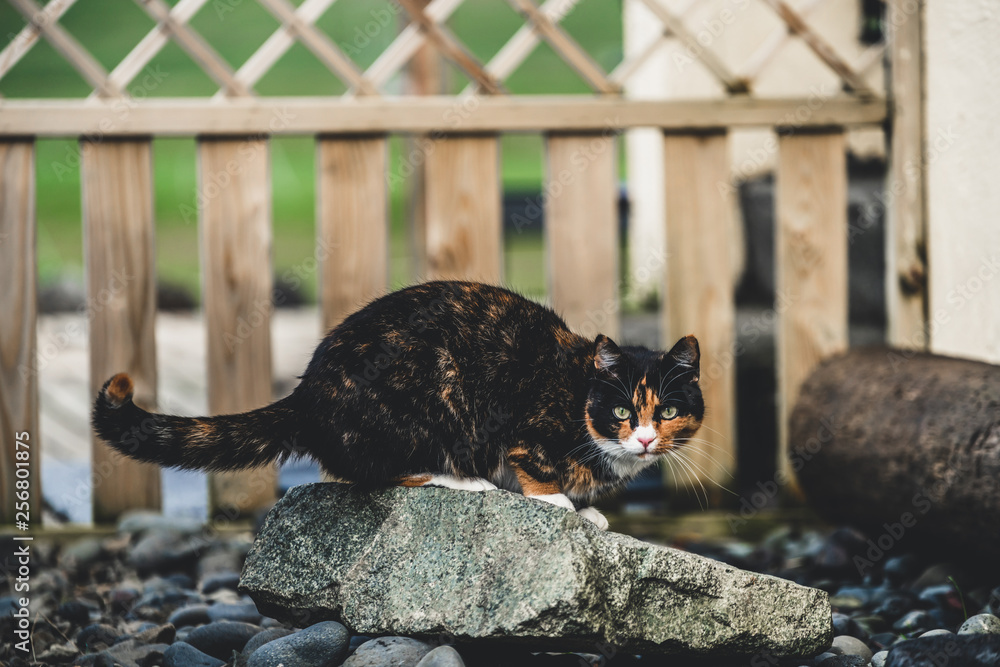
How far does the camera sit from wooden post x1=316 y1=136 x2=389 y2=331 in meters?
3.62

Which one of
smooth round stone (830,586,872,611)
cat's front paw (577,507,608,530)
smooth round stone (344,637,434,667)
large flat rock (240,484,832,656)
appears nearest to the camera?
large flat rock (240,484,832,656)

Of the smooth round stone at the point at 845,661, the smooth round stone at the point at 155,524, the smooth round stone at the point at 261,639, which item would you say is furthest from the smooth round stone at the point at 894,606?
the smooth round stone at the point at 155,524

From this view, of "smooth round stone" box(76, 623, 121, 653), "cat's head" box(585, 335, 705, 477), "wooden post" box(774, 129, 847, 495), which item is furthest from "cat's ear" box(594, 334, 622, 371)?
"wooden post" box(774, 129, 847, 495)

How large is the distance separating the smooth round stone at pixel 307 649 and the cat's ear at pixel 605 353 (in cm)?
95

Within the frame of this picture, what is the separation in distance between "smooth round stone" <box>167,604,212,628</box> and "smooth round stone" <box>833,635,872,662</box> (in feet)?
6.05

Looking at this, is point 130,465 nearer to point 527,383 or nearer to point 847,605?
point 527,383

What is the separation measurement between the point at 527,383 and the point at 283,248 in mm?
7530

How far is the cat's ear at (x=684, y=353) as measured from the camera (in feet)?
7.54

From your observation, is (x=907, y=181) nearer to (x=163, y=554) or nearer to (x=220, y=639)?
(x=220, y=639)

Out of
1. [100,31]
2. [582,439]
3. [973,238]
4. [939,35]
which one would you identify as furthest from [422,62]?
[582,439]

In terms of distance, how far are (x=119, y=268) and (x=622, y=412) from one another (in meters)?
2.32

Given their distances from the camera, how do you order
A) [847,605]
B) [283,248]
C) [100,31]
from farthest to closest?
[283,248] < [100,31] < [847,605]

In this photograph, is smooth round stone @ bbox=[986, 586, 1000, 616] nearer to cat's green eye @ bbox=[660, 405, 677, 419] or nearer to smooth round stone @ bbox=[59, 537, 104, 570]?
cat's green eye @ bbox=[660, 405, 677, 419]

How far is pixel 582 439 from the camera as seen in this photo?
241 centimetres
